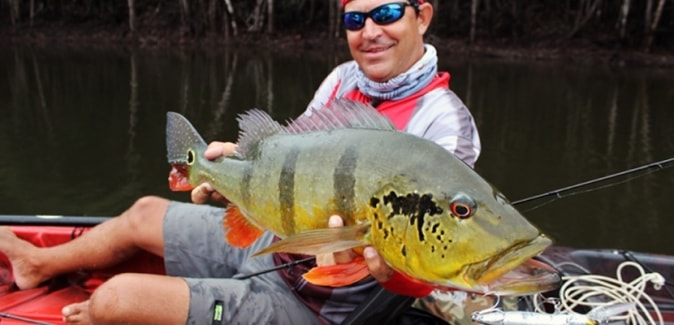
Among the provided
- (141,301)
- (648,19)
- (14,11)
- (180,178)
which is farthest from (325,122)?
(14,11)

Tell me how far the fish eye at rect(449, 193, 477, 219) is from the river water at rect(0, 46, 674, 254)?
330 cm

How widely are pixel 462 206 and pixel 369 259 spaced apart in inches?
12.5

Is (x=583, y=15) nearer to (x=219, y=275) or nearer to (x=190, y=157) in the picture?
(x=219, y=275)

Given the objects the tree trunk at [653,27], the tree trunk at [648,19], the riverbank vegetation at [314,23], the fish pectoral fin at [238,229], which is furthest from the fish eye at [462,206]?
the tree trunk at [648,19]

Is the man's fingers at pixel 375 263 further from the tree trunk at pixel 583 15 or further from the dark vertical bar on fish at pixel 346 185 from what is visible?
the tree trunk at pixel 583 15

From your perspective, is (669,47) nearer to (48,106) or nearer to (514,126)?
(514,126)

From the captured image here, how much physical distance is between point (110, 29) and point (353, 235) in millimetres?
29671

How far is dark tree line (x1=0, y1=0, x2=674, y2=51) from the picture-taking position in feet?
85.1

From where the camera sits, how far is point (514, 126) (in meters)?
13.1

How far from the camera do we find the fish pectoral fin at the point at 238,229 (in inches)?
82.7

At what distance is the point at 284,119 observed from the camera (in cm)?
1316

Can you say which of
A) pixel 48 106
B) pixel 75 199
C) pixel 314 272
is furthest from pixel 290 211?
pixel 48 106

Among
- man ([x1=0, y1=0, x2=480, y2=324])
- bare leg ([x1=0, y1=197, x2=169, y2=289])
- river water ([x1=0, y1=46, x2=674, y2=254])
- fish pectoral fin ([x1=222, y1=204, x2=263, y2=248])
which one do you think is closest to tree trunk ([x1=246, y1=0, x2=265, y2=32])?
river water ([x1=0, y1=46, x2=674, y2=254])

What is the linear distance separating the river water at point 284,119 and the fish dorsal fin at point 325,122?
10.2 ft
